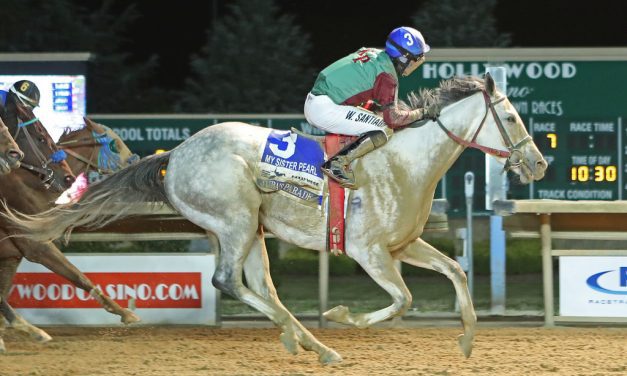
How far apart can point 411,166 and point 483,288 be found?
539 cm

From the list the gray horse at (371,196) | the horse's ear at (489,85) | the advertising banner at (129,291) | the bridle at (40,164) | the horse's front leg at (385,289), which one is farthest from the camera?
the advertising banner at (129,291)

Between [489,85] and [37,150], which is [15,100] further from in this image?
[489,85]

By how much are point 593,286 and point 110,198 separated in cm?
360

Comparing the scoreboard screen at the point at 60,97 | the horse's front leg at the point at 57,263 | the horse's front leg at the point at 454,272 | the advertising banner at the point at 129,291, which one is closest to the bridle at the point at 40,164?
the horse's front leg at the point at 57,263

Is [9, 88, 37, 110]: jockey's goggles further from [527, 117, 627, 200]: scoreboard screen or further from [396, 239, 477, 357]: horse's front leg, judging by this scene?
[527, 117, 627, 200]: scoreboard screen

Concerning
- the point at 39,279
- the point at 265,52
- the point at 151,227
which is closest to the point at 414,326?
the point at 151,227

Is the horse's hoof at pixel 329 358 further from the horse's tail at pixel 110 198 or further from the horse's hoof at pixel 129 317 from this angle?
the horse's hoof at pixel 129 317

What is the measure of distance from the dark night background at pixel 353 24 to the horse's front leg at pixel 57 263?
14.4 meters

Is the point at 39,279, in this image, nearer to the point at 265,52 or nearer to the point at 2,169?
the point at 2,169

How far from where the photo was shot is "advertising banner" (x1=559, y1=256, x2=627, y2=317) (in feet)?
27.4

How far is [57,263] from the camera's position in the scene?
7.71m

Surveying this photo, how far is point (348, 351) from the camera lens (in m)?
7.21

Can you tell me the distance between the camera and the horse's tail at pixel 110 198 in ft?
22.8

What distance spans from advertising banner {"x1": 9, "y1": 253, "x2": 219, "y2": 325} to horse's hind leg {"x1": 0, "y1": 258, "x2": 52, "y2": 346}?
2.40 ft
